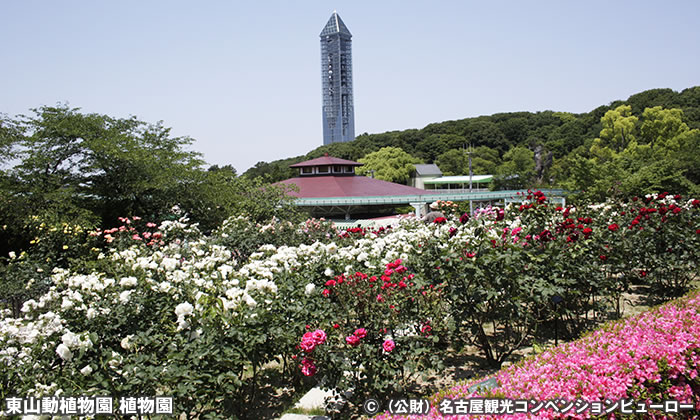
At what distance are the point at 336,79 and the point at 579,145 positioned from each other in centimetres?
9226

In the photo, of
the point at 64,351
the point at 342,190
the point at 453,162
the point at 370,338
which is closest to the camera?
the point at 64,351

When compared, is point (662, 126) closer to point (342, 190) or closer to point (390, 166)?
point (342, 190)

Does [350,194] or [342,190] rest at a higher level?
[342,190]

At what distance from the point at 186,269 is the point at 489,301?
2.59 m

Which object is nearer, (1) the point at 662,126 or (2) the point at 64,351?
(2) the point at 64,351

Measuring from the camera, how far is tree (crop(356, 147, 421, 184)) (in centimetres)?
5941

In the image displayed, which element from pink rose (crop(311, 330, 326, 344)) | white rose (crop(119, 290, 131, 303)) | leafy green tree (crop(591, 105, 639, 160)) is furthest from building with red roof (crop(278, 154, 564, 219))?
pink rose (crop(311, 330, 326, 344))

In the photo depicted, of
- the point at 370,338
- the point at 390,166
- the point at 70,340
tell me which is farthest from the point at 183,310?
the point at 390,166

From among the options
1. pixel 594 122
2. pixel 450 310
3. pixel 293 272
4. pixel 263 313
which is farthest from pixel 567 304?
pixel 594 122

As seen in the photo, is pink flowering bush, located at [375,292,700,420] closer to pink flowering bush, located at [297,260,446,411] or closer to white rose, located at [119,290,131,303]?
pink flowering bush, located at [297,260,446,411]

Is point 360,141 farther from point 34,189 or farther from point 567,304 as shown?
point 567,304

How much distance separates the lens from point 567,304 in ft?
15.2

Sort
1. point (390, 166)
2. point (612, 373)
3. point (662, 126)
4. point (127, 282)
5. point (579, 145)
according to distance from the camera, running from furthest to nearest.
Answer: point (390, 166) < point (579, 145) < point (662, 126) < point (127, 282) < point (612, 373)

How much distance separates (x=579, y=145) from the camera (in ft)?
192
